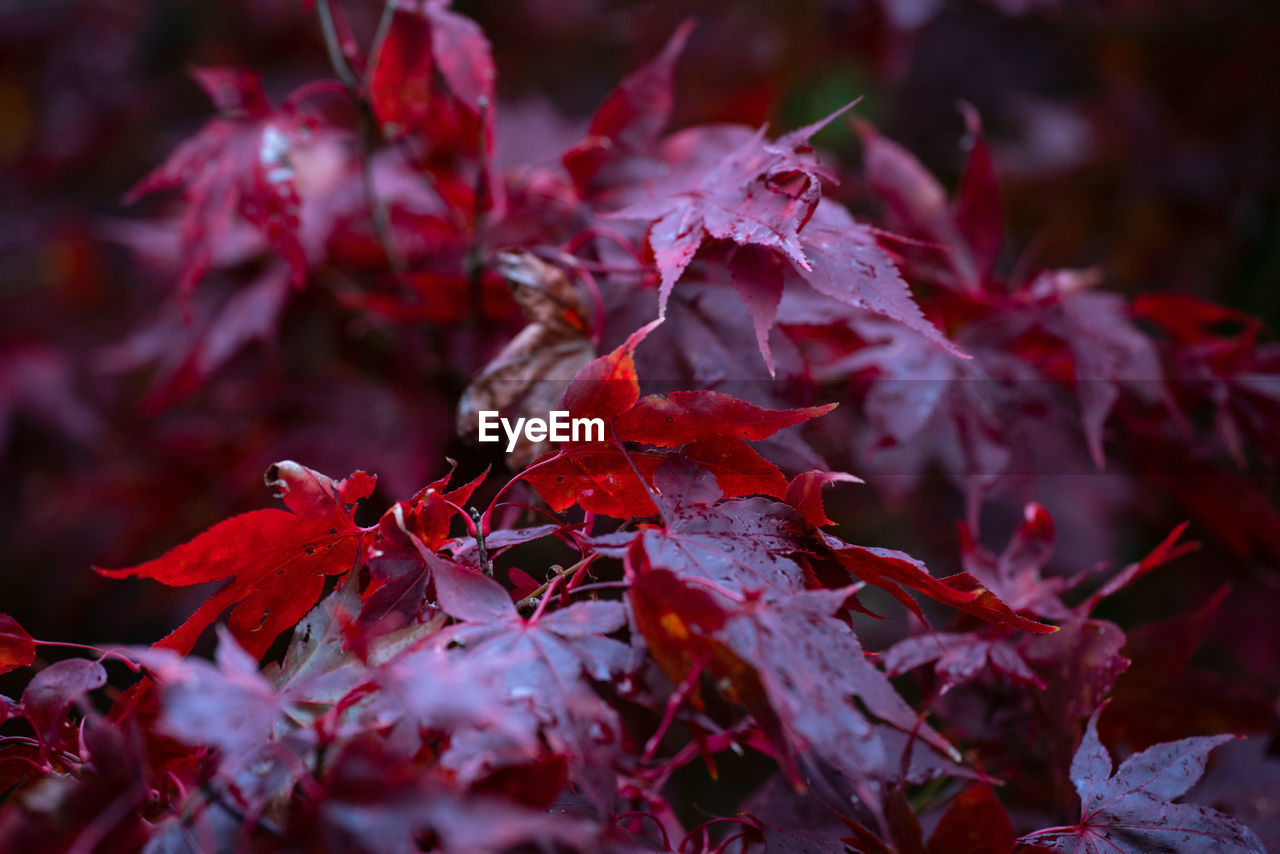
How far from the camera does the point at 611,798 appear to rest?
1.32ft

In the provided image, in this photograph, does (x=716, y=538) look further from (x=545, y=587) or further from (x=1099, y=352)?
(x=1099, y=352)

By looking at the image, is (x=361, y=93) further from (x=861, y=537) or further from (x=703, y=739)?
(x=861, y=537)

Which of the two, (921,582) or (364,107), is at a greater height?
(364,107)

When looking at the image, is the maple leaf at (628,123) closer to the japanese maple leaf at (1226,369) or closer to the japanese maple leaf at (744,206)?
the japanese maple leaf at (744,206)

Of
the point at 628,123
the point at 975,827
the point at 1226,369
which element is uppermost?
the point at 628,123

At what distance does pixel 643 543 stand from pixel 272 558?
232 millimetres

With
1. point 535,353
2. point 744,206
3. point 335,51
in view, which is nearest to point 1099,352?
point 744,206

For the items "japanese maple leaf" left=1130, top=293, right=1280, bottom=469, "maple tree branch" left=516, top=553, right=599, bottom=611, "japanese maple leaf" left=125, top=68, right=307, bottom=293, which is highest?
"japanese maple leaf" left=125, top=68, right=307, bottom=293

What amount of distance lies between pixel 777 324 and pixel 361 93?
0.48m

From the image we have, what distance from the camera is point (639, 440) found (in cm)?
53

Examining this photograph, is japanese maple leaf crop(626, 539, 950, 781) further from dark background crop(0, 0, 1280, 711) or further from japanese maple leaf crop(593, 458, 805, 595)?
dark background crop(0, 0, 1280, 711)

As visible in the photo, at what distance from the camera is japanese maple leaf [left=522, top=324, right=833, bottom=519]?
506 mm

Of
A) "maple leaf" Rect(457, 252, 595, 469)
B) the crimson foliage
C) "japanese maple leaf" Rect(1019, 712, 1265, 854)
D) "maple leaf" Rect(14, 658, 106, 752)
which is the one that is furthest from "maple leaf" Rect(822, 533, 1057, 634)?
"maple leaf" Rect(14, 658, 106, 752)

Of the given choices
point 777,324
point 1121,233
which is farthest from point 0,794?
point 1121,233
